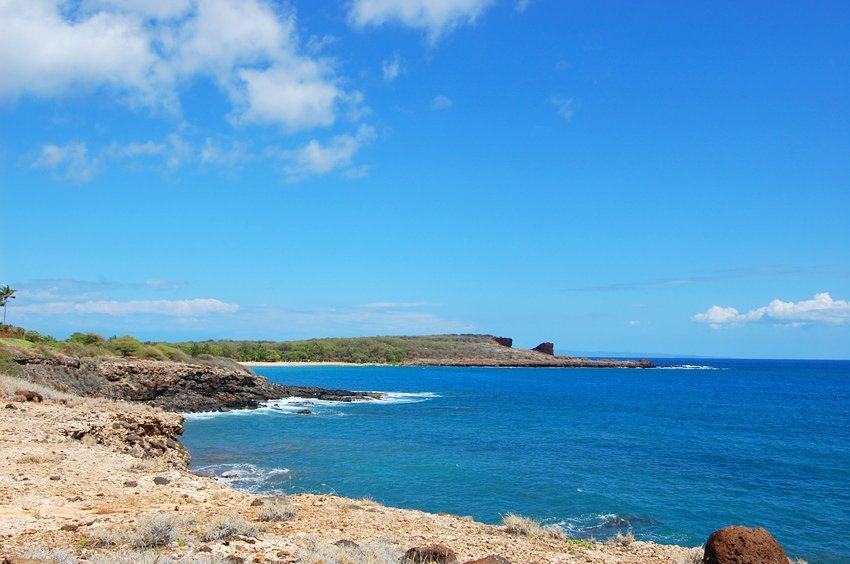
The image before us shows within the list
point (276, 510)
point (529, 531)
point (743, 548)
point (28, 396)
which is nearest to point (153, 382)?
point (28, 396)

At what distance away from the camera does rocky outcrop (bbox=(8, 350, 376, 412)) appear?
134 ft

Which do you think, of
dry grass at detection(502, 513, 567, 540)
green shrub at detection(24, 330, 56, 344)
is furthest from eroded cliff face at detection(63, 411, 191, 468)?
green shrub at detection(24, 330, 56, 344)

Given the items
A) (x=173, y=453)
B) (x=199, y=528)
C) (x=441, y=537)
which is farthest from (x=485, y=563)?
(x=173, y=453)

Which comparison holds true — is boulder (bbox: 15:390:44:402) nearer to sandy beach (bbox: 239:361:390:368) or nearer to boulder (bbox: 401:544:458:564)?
boulder (bbox: 401:544:458:564)

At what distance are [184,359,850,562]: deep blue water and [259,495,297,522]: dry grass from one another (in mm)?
8327

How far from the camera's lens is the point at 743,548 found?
30.6ft

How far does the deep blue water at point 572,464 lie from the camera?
19.8m

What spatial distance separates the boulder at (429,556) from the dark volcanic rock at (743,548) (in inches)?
161

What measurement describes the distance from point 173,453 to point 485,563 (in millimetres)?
14609

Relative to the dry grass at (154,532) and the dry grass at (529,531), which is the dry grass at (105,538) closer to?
the dry grass at (154,532)

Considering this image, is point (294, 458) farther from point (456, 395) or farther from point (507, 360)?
point (507, 360)

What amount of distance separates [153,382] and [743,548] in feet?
160

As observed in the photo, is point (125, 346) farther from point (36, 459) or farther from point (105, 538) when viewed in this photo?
point (105, 538)

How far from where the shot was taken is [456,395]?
70.9 metres
